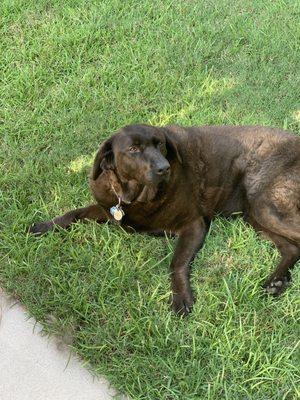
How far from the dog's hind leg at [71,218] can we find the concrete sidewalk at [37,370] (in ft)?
2.14

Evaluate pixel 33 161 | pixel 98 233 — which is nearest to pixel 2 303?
pixel 98 233

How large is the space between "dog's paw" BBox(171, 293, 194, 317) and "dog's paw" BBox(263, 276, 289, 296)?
438mm

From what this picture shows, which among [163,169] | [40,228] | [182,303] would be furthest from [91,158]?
[182,303]

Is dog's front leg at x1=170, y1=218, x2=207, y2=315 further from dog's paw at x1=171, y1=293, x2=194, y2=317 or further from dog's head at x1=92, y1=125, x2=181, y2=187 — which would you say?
dog's head at x1=92, y1=125, x2=181, y2=187

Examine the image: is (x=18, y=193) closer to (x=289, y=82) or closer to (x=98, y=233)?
(x=98, y=233)

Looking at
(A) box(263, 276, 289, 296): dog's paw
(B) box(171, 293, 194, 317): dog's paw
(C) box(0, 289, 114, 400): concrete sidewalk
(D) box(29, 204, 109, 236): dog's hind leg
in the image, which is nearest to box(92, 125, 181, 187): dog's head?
(D) box(29, 204, 109, 236): dog's hind leg

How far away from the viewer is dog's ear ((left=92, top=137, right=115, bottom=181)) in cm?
337

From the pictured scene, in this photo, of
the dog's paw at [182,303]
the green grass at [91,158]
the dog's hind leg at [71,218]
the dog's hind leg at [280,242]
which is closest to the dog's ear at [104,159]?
the dog's hind leg at [71,218]

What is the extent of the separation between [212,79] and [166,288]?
7.34 ft

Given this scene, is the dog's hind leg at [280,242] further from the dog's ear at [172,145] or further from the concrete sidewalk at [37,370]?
the concrete sidewalk at [37,370]

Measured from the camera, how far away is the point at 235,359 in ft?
9.52

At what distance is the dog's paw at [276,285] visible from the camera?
3.25 meters

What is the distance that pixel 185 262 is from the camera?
3.38 m

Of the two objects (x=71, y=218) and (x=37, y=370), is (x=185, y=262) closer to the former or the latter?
(x=71, y=218)
